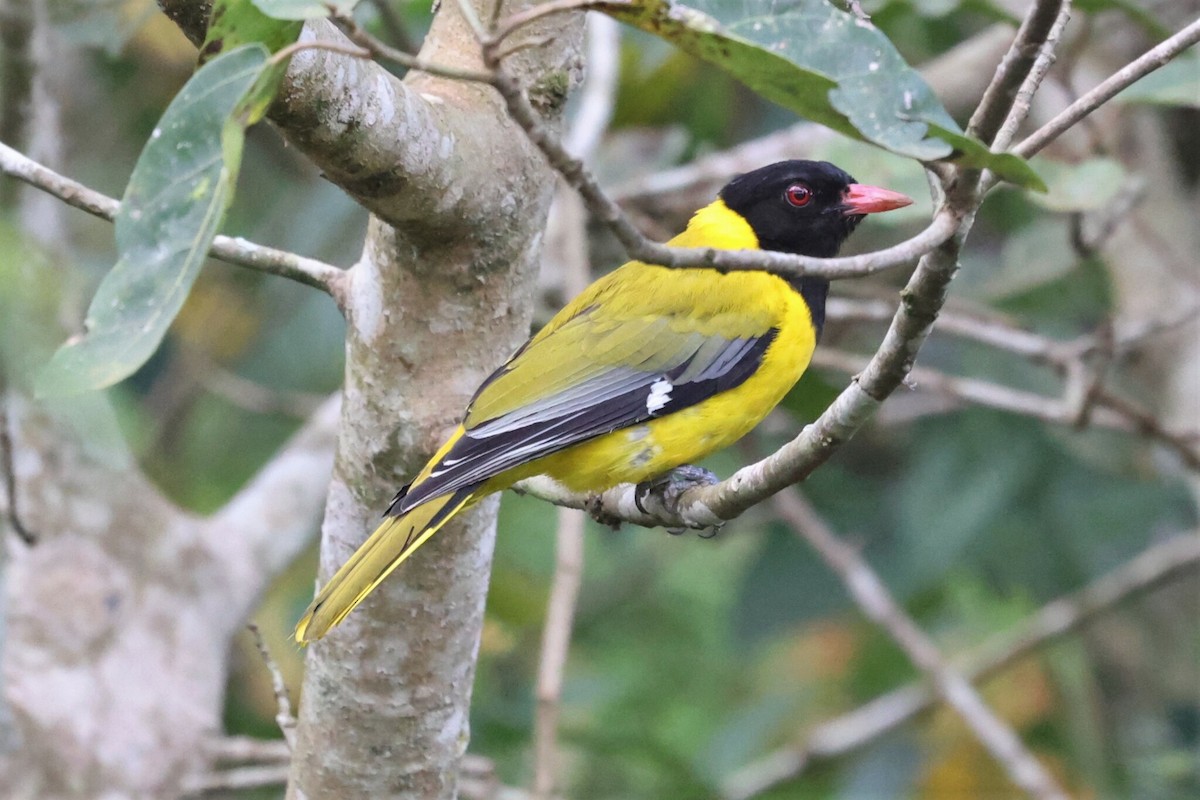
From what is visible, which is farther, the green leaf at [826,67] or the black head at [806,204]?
the black head at [806,204]

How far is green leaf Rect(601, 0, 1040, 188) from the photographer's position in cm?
135

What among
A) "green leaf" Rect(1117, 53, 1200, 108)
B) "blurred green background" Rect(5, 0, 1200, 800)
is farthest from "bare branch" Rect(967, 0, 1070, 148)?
"blurred green background" Rect(5, 0, 1200, 800)

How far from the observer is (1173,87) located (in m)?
3.34

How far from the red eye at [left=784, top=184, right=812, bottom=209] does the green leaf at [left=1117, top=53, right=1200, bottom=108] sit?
0.77 metres

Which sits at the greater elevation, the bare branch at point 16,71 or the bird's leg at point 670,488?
the bare branch at point 16,71

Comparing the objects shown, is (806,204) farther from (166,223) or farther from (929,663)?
(166,223)

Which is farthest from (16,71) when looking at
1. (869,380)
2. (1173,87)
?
(1173,87)

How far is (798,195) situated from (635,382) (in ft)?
2.61

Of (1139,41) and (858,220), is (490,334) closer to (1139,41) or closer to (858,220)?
(858,220)

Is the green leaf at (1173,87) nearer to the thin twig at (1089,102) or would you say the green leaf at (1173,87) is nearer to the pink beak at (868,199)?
the pink beak at (868,199)

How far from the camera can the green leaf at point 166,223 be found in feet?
4.05

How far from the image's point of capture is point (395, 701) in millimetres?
2264

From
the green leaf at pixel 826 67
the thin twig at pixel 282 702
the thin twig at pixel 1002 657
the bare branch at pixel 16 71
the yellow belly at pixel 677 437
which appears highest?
the bare branch at pixel 16 71

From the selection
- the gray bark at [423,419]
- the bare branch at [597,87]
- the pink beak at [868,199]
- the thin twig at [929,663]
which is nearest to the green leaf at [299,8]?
the gray bark at [423,419]
